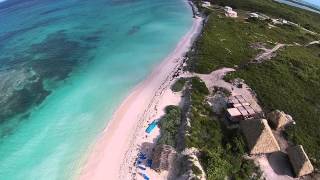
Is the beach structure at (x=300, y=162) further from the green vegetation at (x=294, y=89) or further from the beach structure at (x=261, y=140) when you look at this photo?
the green vegetation at (x=294, y=89)

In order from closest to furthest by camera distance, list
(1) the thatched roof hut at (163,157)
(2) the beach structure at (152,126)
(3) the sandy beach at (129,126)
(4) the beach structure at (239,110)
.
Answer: (1) the thatched roof hut at (163,157) → (3) the sandy beach at (129,126) → (2) the beach structure at (152,126) → (4) the beach structure at (239,110)

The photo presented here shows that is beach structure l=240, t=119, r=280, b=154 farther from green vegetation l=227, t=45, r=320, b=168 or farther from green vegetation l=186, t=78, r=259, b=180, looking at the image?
green vegetation l=227, t=45, r=320, b=168

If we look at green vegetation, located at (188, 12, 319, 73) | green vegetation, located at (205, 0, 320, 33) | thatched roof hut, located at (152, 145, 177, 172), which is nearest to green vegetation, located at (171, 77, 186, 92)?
green vegetation, located at (188, 12, 319, 73)

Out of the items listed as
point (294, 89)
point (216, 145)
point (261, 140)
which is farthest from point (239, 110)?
point (294, 89)

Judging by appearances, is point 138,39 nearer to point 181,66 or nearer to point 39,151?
point 181,66

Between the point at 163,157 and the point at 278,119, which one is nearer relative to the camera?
the point at 163,157

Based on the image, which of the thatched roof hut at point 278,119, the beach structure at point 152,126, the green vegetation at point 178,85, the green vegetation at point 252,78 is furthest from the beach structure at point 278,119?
the beach structure at point 152,126

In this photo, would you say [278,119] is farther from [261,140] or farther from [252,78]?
[252,78]
